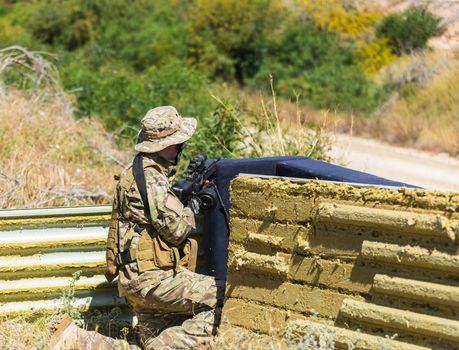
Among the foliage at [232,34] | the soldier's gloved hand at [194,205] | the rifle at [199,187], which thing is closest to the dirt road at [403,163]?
the rifle at [199,187]

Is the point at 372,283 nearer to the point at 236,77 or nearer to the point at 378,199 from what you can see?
the point at 378,199

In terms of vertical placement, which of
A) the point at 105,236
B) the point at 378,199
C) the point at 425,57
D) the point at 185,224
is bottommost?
the point at 425,57

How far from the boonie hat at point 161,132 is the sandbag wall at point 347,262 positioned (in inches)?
24.3

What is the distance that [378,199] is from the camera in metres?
4.36

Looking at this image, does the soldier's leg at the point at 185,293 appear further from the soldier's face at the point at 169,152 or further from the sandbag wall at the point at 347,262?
the soldier's face at the point at 169,152

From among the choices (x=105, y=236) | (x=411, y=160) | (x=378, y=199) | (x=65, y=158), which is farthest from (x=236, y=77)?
(x=378, y=199)

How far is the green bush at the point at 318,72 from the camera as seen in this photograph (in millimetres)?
18484

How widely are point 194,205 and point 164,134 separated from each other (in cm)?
47

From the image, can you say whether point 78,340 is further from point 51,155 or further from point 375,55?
point 375,55

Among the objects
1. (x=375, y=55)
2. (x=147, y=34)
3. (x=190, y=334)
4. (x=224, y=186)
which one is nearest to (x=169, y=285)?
(x=190, y=334)

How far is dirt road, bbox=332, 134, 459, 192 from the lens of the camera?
11.9m

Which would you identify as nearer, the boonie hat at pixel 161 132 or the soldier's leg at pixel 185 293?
the soldier's leg at pixel 185 293

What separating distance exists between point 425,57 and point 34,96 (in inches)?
428

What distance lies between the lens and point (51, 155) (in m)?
9.27
